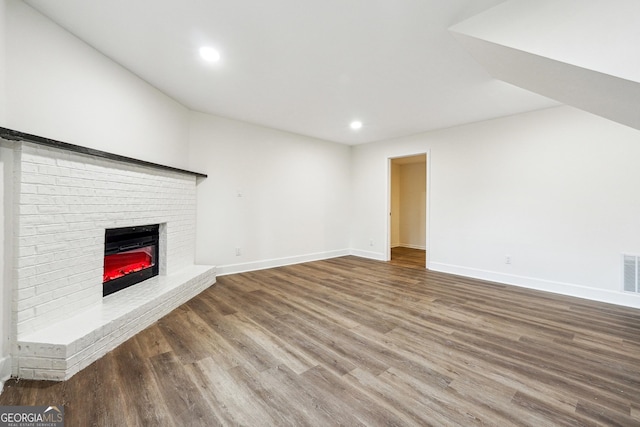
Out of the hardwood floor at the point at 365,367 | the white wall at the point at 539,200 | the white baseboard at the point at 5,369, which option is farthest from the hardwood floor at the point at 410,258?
the white baseboard at the point at 5,369

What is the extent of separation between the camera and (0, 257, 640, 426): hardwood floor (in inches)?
53.8

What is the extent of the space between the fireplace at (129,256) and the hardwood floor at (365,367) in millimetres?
660

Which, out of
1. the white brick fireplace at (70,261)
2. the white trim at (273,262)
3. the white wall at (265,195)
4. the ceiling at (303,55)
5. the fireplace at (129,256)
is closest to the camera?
the white brick fireplace at (70,261)

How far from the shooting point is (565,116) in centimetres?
331

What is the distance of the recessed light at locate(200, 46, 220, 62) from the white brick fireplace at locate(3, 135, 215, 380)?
1286mm

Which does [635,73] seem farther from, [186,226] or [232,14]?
[186,226]

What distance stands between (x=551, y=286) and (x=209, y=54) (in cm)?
497

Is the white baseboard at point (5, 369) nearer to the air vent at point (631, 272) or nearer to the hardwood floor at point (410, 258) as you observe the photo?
the hardwood floor at point (410, 258)

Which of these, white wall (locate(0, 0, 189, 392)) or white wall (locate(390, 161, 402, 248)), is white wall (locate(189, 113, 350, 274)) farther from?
white wall (locate(390, 161, 402, 248))

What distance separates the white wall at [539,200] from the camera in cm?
301

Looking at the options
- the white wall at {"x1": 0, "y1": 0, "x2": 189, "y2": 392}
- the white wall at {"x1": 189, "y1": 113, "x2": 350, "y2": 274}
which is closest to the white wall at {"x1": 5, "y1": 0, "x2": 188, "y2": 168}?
the white wall at {"x1": 0, "y1": 0, "x2": 189, "y2": 392}

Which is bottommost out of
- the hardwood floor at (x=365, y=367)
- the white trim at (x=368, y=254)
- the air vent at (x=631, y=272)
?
the hardwood floor at (x=365, y=367)

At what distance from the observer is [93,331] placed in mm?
1787

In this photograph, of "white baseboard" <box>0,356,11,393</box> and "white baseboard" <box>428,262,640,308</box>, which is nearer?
"white baseboard" <box>0,356,11,393</box>
